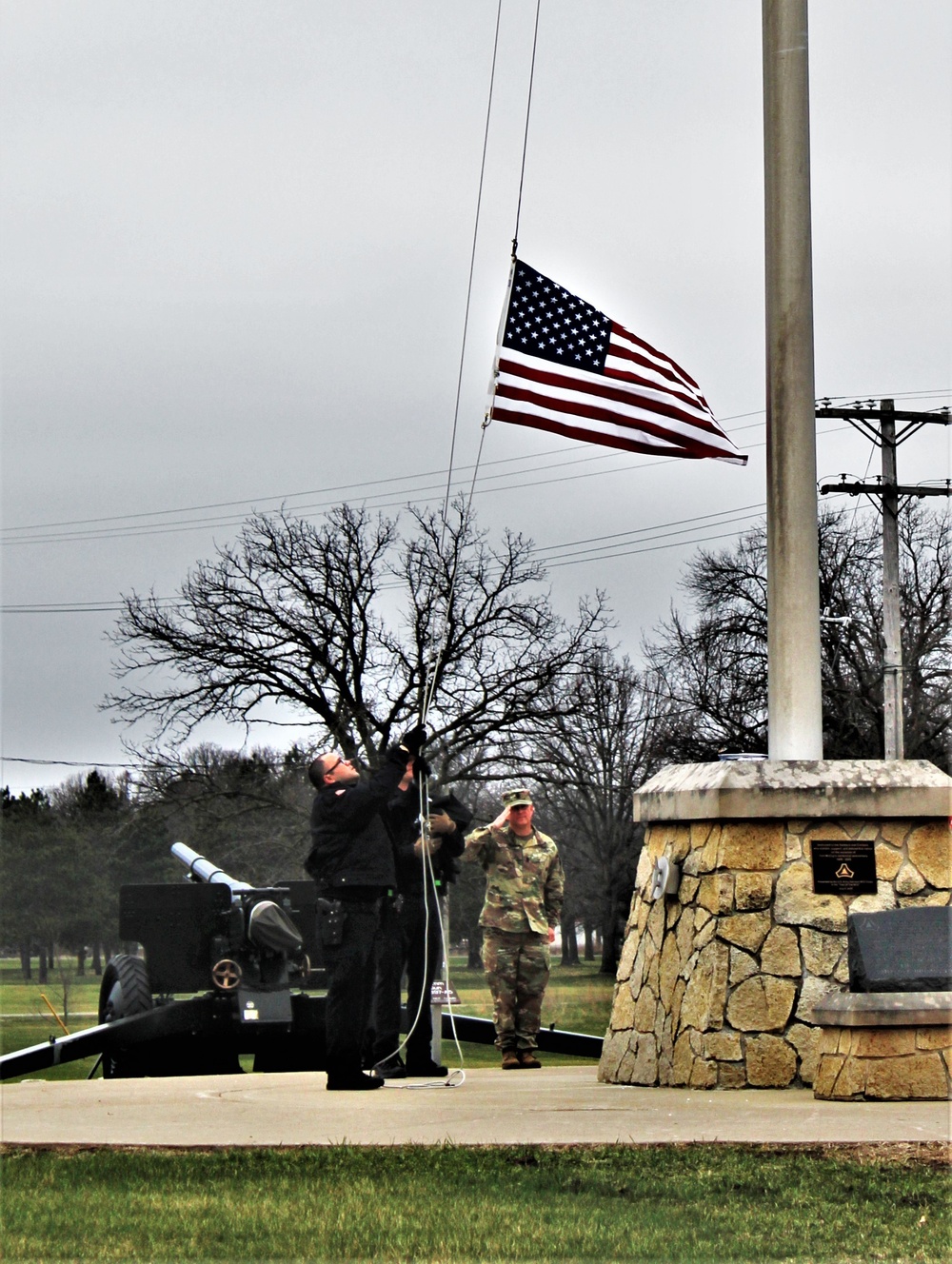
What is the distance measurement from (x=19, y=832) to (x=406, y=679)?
7.01m

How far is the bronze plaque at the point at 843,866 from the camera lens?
8977mm

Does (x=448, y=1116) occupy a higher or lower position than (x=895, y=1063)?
lower

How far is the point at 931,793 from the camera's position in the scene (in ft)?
29.8

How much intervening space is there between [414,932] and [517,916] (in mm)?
972

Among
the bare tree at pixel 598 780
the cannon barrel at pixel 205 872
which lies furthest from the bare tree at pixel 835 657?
the cannon barrel at pixel 205 872

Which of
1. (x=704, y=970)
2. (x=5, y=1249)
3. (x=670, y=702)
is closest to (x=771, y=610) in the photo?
(x=704, y=970)

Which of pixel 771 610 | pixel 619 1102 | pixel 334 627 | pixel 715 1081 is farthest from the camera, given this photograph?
pixel 334 627

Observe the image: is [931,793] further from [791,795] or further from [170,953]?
[170,953]

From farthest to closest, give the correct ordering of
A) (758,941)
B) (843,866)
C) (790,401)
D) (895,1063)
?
(790,401) → (843,866) → (758,941) → (895,1063)

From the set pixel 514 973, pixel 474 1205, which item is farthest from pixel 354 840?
pixel 474 1205

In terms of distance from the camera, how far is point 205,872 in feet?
45.3

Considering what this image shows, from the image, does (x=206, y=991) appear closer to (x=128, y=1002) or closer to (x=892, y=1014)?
(x=128, y=1002)

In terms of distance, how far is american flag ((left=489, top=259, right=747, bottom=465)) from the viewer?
10039 millimetres

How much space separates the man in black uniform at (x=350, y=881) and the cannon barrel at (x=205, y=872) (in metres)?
4.47
